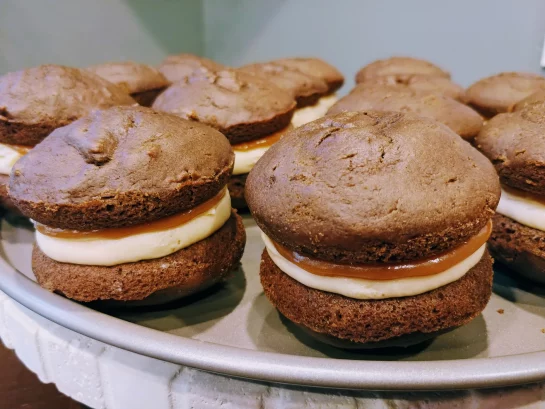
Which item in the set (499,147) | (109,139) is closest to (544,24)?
(499,147)

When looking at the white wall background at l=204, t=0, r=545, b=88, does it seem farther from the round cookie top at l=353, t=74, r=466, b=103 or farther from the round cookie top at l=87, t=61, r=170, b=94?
the round cookie top at l=87, t=61, r=170, b=94

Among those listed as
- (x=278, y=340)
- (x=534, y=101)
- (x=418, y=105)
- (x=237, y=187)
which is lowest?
(x=278, y=340)

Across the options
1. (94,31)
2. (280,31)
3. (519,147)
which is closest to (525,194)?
(519,147)

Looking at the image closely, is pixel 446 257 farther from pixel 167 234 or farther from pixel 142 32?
pixel 142 32

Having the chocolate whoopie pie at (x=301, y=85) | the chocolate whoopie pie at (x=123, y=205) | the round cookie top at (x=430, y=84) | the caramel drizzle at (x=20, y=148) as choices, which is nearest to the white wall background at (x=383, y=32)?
→ the round cookie top at (x=430, y=84)

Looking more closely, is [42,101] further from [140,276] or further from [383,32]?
[383,32]
